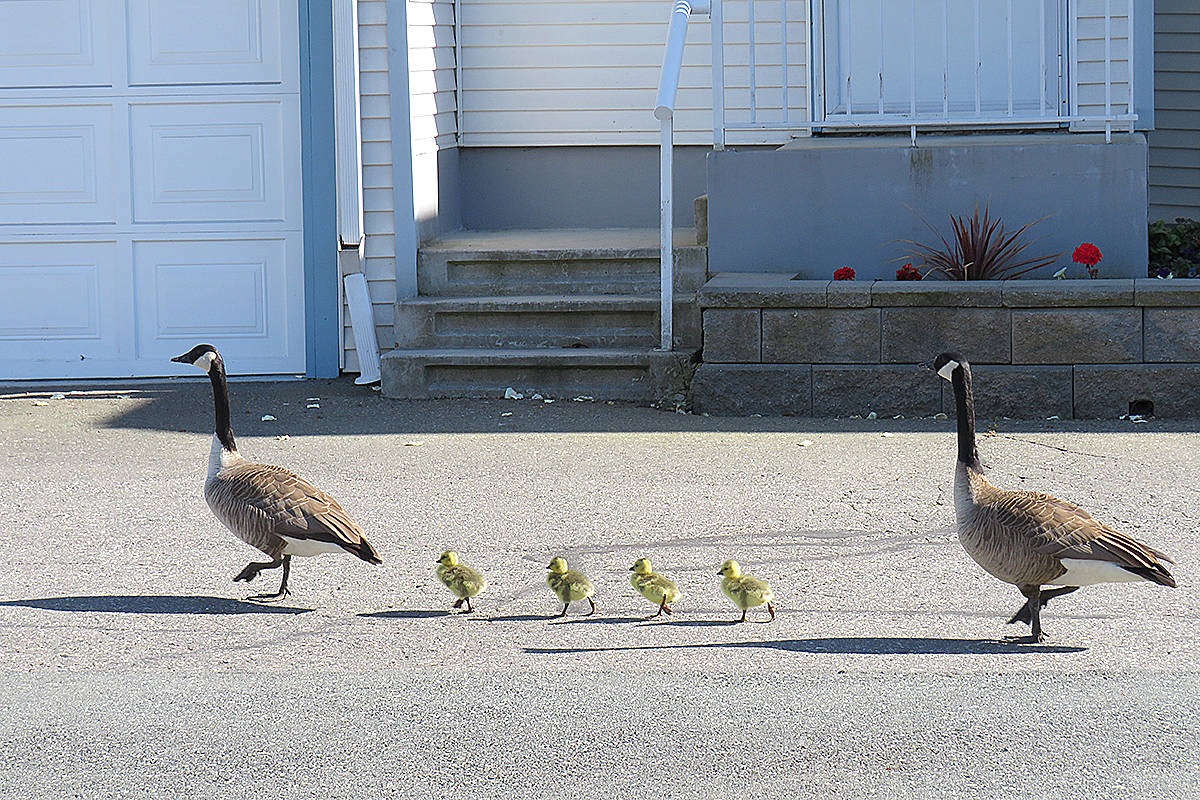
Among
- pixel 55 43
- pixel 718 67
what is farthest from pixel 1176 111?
pixel 55 43

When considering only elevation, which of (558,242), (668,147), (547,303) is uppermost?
(668,147)

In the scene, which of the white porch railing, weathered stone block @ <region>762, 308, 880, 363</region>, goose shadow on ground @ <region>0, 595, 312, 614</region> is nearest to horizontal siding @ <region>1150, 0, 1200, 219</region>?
the white porch railing

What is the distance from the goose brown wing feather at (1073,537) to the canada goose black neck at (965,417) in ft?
0.85

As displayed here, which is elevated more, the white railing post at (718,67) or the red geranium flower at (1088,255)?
the white railing post at (718,67)

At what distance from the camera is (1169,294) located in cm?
816

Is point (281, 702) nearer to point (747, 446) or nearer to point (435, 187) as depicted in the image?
point (747, 446)

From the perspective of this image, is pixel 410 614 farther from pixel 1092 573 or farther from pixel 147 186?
pixel 147 186

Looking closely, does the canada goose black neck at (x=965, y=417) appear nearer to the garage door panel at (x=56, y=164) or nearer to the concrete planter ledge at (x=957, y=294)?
the concrete planter ledge at (x=957, y=294)

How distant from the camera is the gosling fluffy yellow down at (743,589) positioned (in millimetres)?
4992

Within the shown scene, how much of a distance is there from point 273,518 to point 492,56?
6732mm

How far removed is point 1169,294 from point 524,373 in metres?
3.68

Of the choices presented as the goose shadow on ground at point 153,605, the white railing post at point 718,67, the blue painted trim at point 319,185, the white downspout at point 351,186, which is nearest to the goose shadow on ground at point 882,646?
the goose shadow on ground at point 153,605

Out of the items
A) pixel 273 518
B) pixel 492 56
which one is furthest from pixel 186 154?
pixel 273 518

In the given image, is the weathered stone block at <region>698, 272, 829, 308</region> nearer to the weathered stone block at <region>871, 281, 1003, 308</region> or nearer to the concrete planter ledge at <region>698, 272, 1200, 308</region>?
the concrete planter ledge at <region>698, 272, 1200, 308</region>
